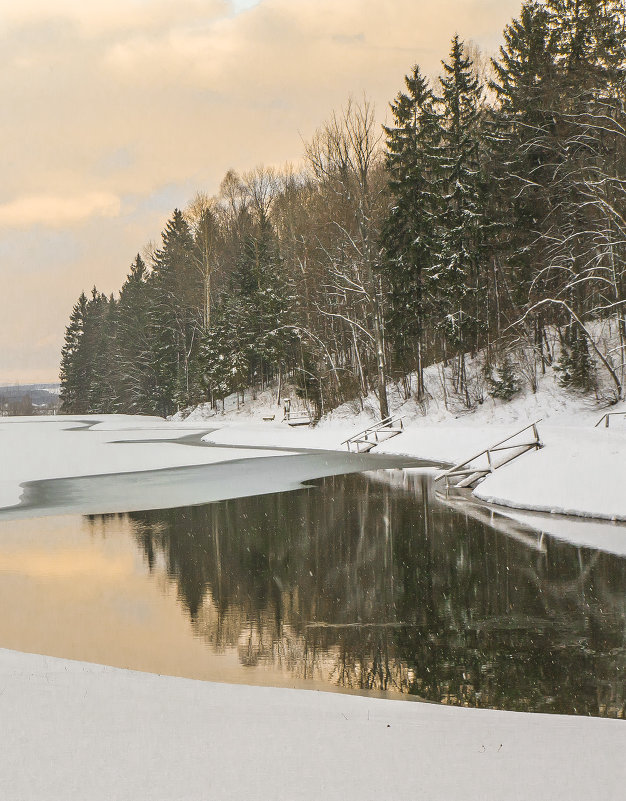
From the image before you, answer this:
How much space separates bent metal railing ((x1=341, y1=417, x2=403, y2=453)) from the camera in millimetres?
31509

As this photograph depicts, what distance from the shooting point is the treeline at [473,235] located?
2789cm

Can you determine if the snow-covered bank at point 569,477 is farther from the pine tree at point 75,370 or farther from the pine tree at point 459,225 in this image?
the pine tree at point 75,370

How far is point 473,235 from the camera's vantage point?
1404 inches

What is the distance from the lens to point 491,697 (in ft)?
19.4

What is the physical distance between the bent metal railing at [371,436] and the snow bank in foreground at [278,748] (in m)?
26.0

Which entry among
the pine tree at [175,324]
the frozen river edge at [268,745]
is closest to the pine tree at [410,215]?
the pine tree at [175,324]

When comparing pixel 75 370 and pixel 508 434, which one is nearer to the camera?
pixel 508 434

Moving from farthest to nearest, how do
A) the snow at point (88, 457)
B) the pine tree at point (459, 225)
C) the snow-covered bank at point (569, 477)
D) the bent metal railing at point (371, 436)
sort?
1. the pine tree at point (459, 225)
2. the bent metal railing at point (371, 436)
3. the snow at point (88, 457)
4. the snow-covered bank at point (569, 477)

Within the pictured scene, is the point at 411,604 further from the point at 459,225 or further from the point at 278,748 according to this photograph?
the point at 459,225

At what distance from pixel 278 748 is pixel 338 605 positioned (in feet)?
15.1

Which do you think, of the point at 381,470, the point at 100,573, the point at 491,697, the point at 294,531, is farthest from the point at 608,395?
the point at 491,697

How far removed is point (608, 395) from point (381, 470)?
11800 millimetres

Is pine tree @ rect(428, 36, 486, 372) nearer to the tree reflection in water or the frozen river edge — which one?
the tree reflection in water

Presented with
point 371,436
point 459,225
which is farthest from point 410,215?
point 371,436
